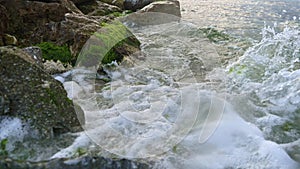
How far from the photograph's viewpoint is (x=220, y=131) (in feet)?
12.9

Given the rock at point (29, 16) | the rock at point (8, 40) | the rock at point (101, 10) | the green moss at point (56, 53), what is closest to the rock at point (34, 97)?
the green moss at point (56, 53)

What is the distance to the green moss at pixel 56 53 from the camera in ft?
20.5

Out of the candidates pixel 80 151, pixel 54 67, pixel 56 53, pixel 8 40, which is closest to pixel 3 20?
pixel 8 40

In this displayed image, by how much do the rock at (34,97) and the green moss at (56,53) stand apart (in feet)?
8.41

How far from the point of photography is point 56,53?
632 cm

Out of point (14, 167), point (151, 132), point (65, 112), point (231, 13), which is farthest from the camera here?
point (231, 13)

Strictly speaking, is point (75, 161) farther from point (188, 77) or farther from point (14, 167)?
point (188, 77)

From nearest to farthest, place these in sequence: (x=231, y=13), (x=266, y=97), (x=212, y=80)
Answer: (x=266, y=97) < (x=212, y=80) < (x=231, y=13)

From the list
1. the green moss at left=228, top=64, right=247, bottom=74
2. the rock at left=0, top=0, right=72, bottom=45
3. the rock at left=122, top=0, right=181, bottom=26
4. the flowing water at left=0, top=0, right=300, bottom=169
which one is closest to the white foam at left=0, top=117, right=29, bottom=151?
the flowing water at left=0, top=0, right=300, bottom=169

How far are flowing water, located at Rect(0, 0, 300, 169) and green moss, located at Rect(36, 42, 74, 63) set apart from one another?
641mm

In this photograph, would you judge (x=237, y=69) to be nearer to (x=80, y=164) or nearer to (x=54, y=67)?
(x=54, y=67)

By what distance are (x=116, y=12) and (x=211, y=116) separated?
→ 840 centimetres

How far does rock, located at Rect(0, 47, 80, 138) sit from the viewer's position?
3.32m

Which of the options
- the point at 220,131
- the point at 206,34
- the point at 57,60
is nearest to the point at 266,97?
the point at 220,131
